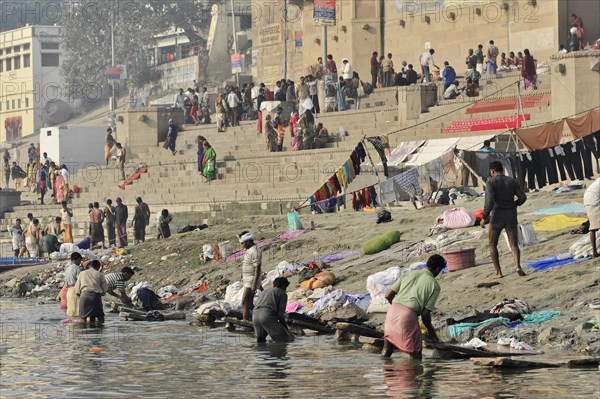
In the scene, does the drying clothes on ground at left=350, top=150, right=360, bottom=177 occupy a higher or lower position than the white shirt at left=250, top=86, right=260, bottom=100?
lower

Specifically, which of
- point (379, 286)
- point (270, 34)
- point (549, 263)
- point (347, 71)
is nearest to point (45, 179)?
point (347, 71)

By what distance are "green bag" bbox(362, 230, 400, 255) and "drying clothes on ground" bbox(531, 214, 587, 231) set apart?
8.22 feet

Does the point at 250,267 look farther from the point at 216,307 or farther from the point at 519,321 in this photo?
the point at 519,321

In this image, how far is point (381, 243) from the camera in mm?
22859

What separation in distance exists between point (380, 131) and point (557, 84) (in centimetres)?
597

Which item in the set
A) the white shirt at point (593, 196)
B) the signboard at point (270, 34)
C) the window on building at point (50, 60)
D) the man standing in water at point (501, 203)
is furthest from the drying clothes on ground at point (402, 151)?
the window on building at point (50, 60)

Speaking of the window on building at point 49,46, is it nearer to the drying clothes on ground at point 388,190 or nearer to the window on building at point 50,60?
the window on building at point 50,60

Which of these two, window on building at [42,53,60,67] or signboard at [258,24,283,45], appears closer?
signboard at [258,24,283,45]

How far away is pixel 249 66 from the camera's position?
73.5 m

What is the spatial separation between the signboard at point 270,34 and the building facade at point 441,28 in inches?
283

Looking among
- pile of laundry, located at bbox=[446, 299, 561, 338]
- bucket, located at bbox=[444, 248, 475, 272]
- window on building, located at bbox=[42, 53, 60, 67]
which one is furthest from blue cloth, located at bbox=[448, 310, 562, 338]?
window on building, located at bbox=[42, 53, 60, 67]

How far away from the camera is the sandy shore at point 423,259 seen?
52.4 feet

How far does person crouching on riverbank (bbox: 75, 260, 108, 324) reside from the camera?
20203mm

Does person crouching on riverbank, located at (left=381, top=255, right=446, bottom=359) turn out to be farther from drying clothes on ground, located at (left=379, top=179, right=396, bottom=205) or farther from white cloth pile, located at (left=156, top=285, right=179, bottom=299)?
drying clothes on ground, located at (left=379, top=179, right=396, bottom=205)
